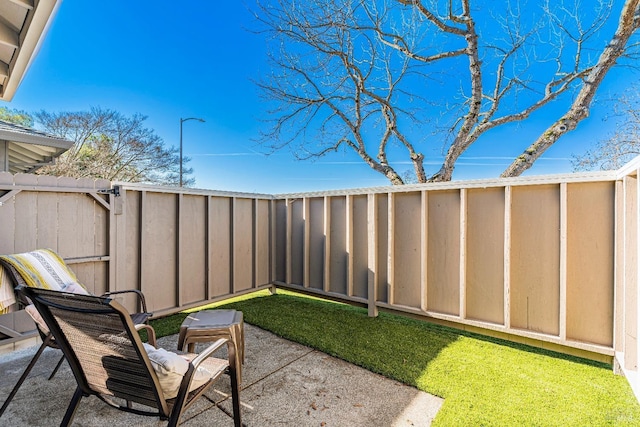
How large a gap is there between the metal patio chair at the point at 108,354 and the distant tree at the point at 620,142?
33.7 feet

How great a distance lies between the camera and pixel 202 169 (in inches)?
646

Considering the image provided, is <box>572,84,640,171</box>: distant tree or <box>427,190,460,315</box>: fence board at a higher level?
<box>572,84,640,171</box>: distant tree

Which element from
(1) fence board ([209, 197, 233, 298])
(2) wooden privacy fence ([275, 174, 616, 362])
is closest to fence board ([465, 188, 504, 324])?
(2) wooden privacy fence ([275, 174, 616, 362])

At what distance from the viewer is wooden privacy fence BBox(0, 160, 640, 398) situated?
2.94 m

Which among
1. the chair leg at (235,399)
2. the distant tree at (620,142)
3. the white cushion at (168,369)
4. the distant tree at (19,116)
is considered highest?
the distant tree at (19,116)

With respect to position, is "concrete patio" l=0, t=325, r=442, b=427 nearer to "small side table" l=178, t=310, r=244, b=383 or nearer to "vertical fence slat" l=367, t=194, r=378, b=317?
"small side table" l=178, t=310, r=244, b=383

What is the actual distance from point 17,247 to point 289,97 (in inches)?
294

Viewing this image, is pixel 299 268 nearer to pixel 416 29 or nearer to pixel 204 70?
pixel 416 29

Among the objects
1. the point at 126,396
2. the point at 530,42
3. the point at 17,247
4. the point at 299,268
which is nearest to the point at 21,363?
the point at 17,247

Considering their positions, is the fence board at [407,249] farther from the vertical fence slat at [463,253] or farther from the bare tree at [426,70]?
the bare tree at [426,70]

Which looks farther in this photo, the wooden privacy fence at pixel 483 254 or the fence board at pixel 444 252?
the fence board at pixel 444 252

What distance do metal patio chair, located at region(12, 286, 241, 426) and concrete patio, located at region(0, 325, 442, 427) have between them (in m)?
0.72

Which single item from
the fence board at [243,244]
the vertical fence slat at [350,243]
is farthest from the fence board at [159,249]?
the vertical fence slat at [350,243]

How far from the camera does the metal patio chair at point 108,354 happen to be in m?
1.39
